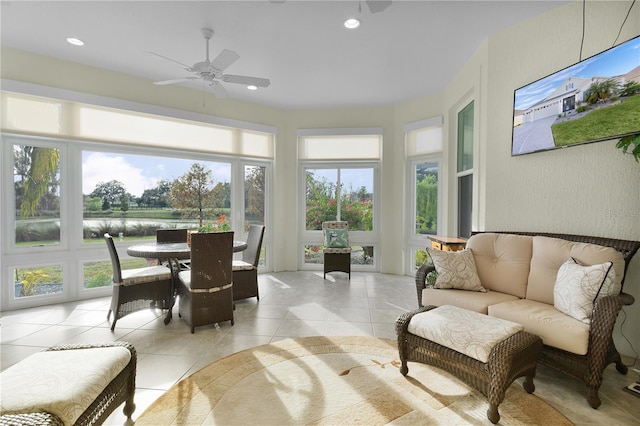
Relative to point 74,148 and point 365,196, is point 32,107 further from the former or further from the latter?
point 365,196

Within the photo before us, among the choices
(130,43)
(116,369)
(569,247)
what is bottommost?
(116,369)

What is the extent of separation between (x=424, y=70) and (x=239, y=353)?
4.08 m

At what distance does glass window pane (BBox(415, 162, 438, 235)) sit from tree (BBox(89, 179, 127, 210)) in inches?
186

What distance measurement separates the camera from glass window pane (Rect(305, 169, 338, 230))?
588 centimetres

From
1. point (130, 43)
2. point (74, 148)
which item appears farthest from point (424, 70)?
point (74, 148)

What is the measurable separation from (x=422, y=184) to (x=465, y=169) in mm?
1090

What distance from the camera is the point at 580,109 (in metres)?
2.57

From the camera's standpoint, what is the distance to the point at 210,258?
9.97 feet

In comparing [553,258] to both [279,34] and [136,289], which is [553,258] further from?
[136,289]

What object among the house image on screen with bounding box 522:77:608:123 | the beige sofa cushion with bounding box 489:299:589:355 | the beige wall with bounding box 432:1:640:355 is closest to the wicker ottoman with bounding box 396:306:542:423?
the beige sofa cushion with bounding box 489:299:589:355

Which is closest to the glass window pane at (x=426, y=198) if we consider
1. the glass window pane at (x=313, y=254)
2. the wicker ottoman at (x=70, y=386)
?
the glass window pane at (x=313, y=254)

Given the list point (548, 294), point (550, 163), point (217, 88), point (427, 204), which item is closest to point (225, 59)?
point (217, 88)

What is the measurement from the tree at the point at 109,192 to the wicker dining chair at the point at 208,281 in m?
2.09

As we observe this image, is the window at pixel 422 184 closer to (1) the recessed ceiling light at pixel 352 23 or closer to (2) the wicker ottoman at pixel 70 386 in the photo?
(1) the recessed ceiling light at pixel 352 23
